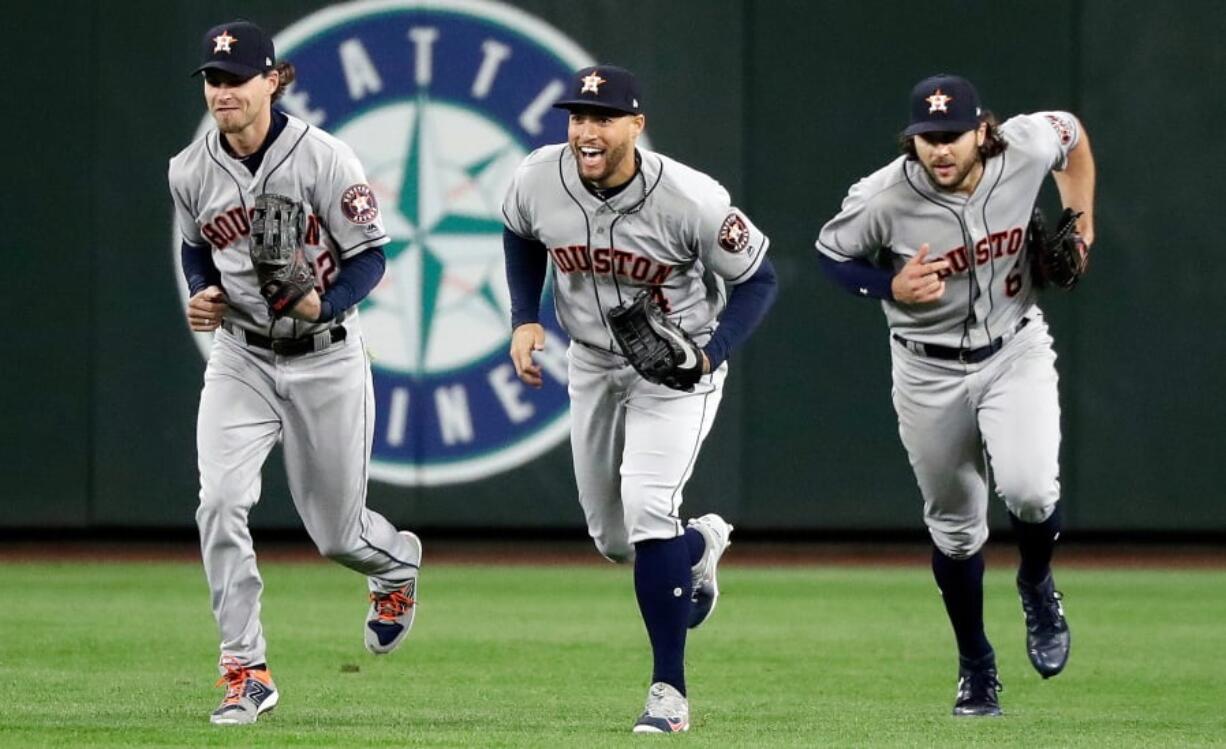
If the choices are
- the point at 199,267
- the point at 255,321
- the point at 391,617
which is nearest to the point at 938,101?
the point at 255,321

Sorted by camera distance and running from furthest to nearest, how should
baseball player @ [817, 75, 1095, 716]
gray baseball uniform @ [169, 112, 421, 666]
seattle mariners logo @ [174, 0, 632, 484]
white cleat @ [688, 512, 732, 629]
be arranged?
seattle mariners logo @ [174, 0, 632, 484]
white cleat @ [688, 512, 732, 629]
baseball player @ [817, 75, 1095, 716]
gray baseball uniform @ [169, 112, 421, 666]

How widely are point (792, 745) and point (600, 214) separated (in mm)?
1573

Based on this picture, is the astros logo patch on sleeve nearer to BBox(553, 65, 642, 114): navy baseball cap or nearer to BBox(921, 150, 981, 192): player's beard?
BBox(553, 65, 642, 114): navy baseball cap

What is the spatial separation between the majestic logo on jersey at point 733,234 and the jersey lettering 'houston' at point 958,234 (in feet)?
1.65

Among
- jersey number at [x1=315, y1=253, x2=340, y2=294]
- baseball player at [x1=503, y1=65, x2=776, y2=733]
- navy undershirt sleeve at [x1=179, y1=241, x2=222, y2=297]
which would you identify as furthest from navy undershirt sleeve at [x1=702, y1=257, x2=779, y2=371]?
navy undershirt sleeve at [x1=179, y1=241, x2=222, y2=297]

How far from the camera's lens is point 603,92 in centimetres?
593

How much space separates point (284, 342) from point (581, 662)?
2097mm

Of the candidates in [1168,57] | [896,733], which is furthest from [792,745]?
[1168,57]

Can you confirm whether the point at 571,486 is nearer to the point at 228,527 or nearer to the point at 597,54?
the point at 597,54

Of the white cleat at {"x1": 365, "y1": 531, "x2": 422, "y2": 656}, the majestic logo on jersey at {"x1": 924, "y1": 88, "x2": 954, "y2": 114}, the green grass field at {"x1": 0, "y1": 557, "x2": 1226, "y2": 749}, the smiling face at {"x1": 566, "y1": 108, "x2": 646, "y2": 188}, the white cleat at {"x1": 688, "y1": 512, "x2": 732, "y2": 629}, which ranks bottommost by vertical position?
the green grass field at {"x1": 0, "y1": 557, "x2": 1226, "y2": 749}

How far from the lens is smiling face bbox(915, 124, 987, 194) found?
21.1 feet

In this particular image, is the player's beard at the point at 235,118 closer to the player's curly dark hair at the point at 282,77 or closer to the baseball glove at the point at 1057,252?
the player's curly dark hair at the point at 282,77

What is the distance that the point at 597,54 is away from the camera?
11.4 meters

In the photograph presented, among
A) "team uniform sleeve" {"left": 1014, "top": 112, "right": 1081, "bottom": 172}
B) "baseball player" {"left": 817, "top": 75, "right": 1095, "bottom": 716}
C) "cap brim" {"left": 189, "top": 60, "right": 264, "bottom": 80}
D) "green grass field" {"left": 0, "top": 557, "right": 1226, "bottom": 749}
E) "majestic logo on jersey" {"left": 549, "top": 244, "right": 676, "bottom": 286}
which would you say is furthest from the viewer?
"team uniform sleeve" {"left": 1014, "top": 112, "right": 1081, "bottom": 172}
